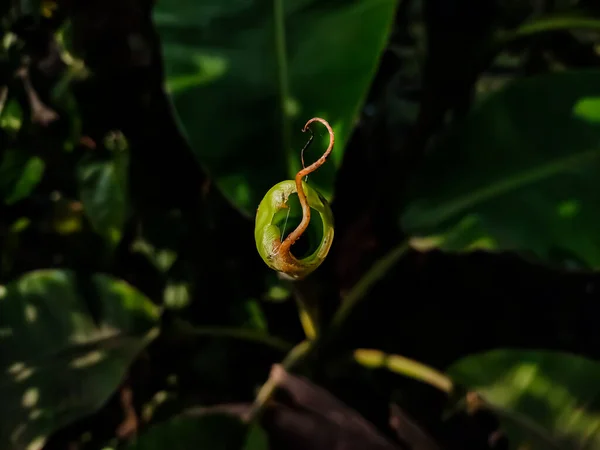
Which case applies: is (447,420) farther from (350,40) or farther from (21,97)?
(21,97)

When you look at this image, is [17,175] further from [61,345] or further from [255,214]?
[255,214]

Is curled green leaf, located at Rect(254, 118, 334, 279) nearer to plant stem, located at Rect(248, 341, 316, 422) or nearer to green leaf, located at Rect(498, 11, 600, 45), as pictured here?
plant stem, located at Rect(248, 341, 316, 422)

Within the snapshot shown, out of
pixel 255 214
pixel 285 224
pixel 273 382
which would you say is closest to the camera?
pixel 285 224

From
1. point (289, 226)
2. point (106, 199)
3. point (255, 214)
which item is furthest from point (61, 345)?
point (289, 226)

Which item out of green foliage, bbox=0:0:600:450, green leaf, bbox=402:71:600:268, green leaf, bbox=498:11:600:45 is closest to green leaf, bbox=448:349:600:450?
green foliage, bbox=0:0:600:450

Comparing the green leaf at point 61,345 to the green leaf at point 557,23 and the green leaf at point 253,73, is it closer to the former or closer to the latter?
the green leaf at point 253,73

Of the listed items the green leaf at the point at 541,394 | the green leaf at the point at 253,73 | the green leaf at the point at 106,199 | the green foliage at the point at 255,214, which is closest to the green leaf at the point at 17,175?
the green foliage at the point at 255,214
